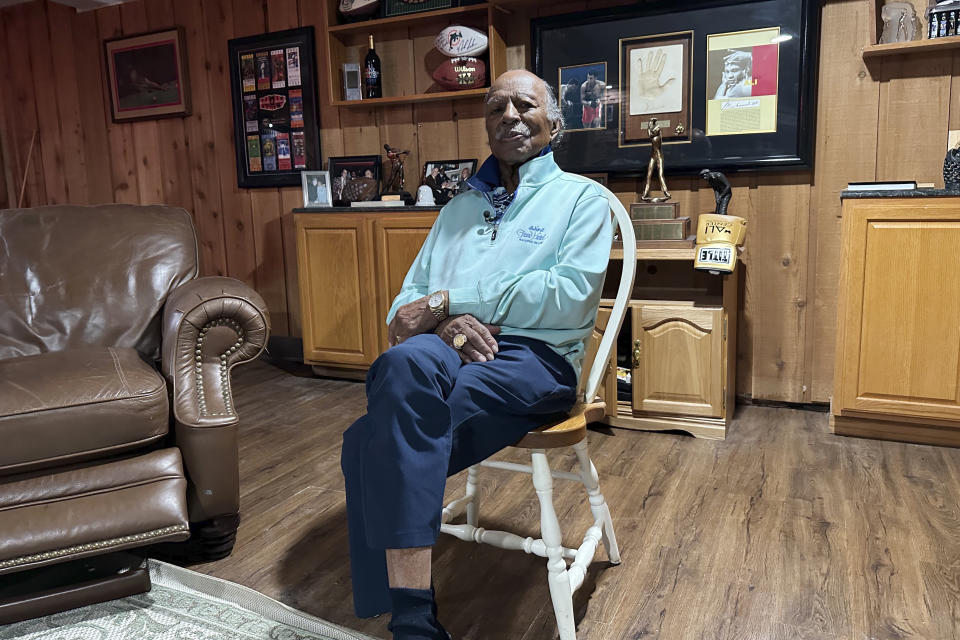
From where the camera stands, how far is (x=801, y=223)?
298 centimetres

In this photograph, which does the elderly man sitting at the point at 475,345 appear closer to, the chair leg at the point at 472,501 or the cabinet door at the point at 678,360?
the chair leg at the point at 472,501

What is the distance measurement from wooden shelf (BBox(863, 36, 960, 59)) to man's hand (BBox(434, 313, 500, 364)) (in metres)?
2.00

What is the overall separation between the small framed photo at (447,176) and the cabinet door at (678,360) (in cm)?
116

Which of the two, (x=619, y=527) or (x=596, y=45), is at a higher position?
(x=596, y=45)

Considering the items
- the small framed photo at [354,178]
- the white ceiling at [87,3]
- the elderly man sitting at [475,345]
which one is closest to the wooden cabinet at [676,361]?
the elderly man sitting at [475,345]

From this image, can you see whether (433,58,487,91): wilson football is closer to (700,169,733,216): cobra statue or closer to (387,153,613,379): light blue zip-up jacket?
(700,169,733,216): cobra statue

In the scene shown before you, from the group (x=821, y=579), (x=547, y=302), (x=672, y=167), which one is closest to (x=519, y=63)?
(x=672, y=167)

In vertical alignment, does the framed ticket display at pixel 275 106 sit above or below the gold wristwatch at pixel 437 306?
above

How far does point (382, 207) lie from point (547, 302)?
206cm

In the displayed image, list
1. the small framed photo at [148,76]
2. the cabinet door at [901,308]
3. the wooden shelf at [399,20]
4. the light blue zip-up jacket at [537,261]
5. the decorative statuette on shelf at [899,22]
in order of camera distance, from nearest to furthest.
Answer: the light blue zip-up jacket at [537,261] → the cabinet door at [901,308] → the decorative statuette on shelf at [899,22] → the wooden shelf at [399,20] → the small framed photo at [148,76]

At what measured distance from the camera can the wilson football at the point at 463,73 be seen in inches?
133

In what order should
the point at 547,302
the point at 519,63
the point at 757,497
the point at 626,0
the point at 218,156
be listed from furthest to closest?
the point at 218,156 → the point at 519,63 → the point at 626,0 → the point at 757,497 → the point at 547,302

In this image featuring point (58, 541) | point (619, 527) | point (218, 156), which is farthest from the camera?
point (218, 156)

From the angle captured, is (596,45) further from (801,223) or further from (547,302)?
(547,302)
